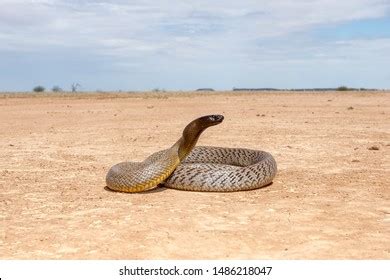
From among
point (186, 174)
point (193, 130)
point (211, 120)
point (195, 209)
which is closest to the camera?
point (195, 209)

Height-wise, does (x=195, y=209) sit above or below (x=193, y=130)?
below

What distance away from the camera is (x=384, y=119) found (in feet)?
65.8

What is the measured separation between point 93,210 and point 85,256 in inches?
69.9

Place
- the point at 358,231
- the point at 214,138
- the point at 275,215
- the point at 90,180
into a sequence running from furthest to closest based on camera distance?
the point at 214,138 → the point at 90,180 → the point at 275,215 → the point at 358,231

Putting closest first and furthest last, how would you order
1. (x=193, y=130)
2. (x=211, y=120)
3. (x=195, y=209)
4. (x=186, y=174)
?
(x=195, y=209)
(x=211, y=120)
(x=193, y=130)
(x=186, y=174)

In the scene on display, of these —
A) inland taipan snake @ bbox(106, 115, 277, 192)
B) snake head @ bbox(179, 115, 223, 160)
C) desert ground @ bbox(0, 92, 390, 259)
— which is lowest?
desert ground @ bbox(0, 92, 390, 259)

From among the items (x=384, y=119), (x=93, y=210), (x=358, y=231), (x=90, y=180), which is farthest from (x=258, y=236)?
(x=384, y=119)

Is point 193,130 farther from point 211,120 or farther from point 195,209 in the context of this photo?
point 195,209

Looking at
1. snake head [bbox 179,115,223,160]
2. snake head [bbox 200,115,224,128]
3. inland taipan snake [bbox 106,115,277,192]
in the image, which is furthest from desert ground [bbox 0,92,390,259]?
snake head [bbox 200,115,224,128]

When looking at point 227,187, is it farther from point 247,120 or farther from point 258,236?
point 247,120

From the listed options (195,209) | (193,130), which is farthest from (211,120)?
(195,209)

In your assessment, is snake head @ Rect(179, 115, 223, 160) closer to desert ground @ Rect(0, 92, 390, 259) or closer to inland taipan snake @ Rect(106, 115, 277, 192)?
inland taipan snake @ Rect(106, 115, 277, 192)

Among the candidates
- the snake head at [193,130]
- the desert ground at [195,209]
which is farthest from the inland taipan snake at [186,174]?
the desert ground at [195,209]

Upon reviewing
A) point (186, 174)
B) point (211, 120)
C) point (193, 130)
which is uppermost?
point (211, 120)
